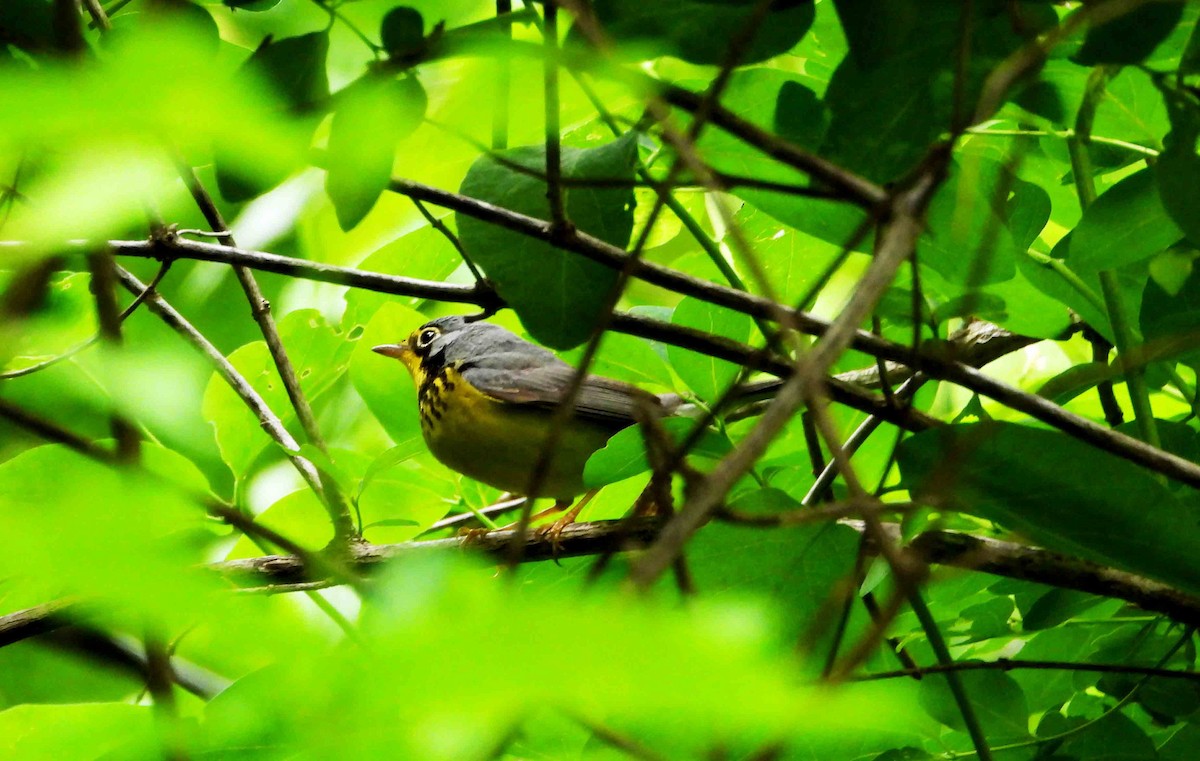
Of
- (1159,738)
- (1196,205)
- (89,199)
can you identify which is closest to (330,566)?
(89,199)

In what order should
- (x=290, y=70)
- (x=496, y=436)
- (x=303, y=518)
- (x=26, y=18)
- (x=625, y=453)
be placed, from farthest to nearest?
(x=496, y=436) → (x=303, y=518) → (x=625, y=453) → (x=26, y=18) → (x=290, y=70)

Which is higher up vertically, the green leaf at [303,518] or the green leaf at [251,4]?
the green leaf at [251,4]

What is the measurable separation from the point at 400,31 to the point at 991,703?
4.37 feet

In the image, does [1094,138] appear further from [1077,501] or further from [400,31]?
[400,31]

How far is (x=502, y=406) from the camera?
12.6 feet

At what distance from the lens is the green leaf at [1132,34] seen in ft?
3.98

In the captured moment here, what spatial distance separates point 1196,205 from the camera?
1324mm

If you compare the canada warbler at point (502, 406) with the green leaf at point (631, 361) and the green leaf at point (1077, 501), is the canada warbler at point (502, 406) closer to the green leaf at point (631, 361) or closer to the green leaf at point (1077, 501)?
the green leaf at point (631, 361)

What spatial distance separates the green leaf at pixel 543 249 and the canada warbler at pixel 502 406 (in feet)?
5.12

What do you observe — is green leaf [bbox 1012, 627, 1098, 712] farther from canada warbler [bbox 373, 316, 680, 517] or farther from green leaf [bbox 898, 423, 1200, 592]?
canada warbler [bbox 373, 316, 680, 517]

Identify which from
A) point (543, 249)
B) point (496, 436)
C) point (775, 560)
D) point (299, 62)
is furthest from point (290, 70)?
point (496, 436)

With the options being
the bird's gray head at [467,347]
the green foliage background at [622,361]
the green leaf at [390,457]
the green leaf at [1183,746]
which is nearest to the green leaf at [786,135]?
the green foliage background at [622,361]

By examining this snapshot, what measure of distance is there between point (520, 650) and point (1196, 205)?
118cm

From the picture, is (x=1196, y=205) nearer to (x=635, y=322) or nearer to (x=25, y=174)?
(x=635, y=322)
